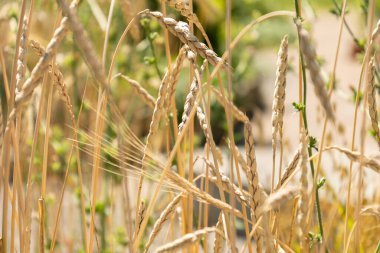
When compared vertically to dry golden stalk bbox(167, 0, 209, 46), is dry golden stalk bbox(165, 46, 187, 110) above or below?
below

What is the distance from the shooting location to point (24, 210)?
894 millimetres

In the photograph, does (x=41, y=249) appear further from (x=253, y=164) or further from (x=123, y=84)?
(x=123, y=84)

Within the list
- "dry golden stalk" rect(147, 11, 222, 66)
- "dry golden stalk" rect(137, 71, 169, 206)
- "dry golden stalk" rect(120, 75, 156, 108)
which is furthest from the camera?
"dry golden stalk" rect(120, 75, 156, 108)

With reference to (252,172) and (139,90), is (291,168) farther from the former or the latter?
(139,90)

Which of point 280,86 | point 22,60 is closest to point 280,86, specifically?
point 280,86

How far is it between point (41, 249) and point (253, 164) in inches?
11.5

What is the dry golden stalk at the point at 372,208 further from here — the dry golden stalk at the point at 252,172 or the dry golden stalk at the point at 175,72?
the dry golden stalk at the point at 175,72

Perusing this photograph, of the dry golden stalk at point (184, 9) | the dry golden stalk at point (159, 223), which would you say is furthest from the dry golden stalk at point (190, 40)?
the dry golden stalk at point (159, 223)

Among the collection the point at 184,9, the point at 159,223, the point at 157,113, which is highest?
the point at 184,9

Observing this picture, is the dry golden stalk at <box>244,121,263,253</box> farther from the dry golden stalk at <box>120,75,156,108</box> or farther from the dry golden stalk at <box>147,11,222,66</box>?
the dry golden stalk at <box>120,75,156,108</box>

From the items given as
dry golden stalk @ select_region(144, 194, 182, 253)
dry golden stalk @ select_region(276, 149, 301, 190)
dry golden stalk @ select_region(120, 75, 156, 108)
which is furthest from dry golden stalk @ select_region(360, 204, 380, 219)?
dry golden stalk @ select_region(120, 75, 156, 108)

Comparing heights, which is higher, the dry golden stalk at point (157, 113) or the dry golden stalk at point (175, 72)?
the dry golden stalk at point (175, 72)

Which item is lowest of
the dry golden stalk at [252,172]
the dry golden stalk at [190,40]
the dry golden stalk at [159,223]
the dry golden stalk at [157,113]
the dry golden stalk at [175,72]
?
the dry golden stalk at [159,223]

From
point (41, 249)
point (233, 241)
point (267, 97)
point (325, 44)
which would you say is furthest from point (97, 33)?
point (325, 44)
